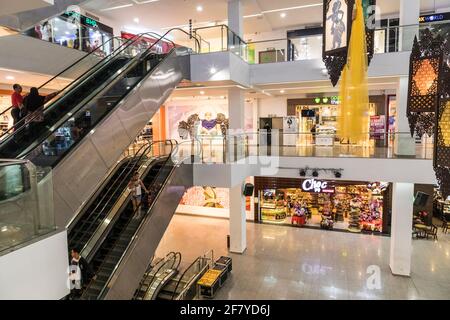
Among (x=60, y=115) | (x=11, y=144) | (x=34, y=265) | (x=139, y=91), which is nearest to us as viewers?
(x=34, y=265)

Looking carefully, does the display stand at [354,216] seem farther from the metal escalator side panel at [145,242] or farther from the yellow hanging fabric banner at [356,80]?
the yellow hanging fabric banner at [356,80]

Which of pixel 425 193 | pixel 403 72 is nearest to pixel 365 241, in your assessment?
pixel 425 193

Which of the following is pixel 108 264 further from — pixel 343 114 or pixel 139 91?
pixel 343 114

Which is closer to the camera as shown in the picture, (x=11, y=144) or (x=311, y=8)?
(x=11, y=144)

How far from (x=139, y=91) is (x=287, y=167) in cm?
602

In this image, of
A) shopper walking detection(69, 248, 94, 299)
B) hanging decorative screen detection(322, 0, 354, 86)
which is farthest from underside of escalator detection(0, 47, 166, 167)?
Result: hanging decorative screen detection(322, 0, 354, 86)

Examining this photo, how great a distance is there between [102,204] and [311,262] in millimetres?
7775

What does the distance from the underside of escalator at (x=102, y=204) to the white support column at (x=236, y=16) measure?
5990 millimetres

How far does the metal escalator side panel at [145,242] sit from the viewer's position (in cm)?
598

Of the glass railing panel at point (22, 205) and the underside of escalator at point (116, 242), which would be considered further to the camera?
the underside of escalator at point (116, 242)

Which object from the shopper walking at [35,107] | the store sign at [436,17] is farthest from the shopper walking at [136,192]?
the store sign at [436,17]

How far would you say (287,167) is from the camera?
36.8 feet

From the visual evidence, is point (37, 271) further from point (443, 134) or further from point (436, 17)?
point (436, 17)
